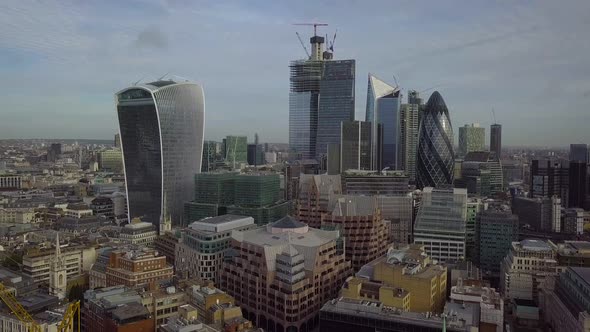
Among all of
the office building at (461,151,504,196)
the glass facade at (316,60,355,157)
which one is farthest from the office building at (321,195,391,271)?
the glass facade at (316,60,355,157)

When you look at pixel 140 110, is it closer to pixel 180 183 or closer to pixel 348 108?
pixel 180 183

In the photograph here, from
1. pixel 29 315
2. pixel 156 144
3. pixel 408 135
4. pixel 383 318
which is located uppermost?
pixel 408 135

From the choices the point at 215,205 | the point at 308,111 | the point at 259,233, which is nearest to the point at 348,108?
the point at 308,111

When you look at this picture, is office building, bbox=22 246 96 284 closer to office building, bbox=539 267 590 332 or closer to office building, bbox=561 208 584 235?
office building, bbox=539 267 590 332

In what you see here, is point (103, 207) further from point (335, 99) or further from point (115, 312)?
point (115, 312)

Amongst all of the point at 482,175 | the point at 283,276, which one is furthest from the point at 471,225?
the point at 482,175

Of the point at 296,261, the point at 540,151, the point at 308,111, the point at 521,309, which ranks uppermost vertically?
the point at 308,111
